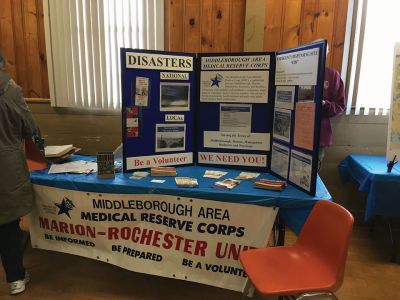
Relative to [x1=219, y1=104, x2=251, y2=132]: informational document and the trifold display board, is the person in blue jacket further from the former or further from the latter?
[x1=219, y1=104, x2=251, y2=132]: informational document

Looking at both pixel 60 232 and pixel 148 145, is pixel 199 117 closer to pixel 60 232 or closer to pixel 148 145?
pixel 148 145

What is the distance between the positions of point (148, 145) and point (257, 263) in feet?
3.37

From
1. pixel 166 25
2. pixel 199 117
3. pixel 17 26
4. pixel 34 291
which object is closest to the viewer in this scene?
pixel 34 291

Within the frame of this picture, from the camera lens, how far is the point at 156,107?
2.13 metres

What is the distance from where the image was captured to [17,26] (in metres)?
3.41

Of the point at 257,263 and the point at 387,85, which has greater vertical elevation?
the point at 387,85

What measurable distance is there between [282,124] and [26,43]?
2875mm

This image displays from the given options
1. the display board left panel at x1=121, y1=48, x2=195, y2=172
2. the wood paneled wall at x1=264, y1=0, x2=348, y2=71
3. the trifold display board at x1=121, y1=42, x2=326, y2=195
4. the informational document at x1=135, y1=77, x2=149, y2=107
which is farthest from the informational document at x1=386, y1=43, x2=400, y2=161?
the informational document at x1=135, y1=77, x2=149, y2=107

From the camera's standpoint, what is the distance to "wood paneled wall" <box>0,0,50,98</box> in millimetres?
3369

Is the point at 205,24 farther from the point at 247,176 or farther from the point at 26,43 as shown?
the point at 26,43

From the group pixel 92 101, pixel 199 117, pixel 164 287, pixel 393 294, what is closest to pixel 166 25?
pixel 92 101

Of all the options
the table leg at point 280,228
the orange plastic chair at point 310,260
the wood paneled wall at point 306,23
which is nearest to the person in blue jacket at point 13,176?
the orange plastic chair at point 310,260

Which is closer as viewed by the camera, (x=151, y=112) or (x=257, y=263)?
(x=257, y=263)

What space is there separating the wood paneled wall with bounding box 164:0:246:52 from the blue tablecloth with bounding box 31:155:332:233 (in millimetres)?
1535
